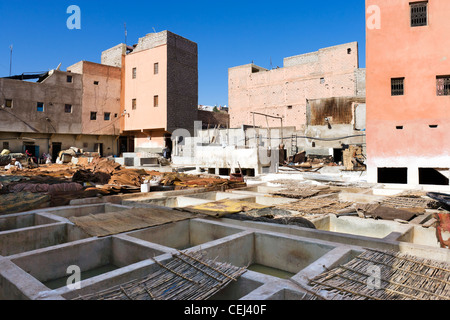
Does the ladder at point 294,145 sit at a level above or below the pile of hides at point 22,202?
above

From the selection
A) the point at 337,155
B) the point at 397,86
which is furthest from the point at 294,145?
the point at 397,86

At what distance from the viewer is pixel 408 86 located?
567 inches

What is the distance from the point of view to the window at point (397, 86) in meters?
14.6

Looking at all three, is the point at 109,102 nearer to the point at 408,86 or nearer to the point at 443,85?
the point at 408,86

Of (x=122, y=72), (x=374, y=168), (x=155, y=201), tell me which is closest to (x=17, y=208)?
(x=155, y=201)

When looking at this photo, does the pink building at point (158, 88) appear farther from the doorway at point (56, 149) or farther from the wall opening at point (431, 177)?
the wall opening at point (431, 177)

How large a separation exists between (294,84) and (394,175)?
73.2 ft

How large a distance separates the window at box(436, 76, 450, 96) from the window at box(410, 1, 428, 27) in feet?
8.54

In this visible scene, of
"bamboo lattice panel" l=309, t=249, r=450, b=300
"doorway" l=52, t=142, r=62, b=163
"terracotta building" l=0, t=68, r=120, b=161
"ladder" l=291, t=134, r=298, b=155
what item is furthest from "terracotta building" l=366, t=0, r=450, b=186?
"doorway" l=52, t=142, r=62, b=163

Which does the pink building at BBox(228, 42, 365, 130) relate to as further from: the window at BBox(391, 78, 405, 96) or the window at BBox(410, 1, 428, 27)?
the window at BBox(410, 1, 428, 27)

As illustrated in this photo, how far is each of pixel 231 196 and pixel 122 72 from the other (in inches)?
1155

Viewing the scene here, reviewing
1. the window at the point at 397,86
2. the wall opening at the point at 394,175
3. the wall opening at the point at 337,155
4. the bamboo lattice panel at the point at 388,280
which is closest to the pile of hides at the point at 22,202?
the bamboo lattice panel at the point at 388,280

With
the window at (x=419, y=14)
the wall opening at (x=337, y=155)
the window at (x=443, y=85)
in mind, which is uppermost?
the window at (x=419, y=14)

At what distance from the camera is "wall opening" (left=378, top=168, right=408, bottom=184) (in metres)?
17.8
